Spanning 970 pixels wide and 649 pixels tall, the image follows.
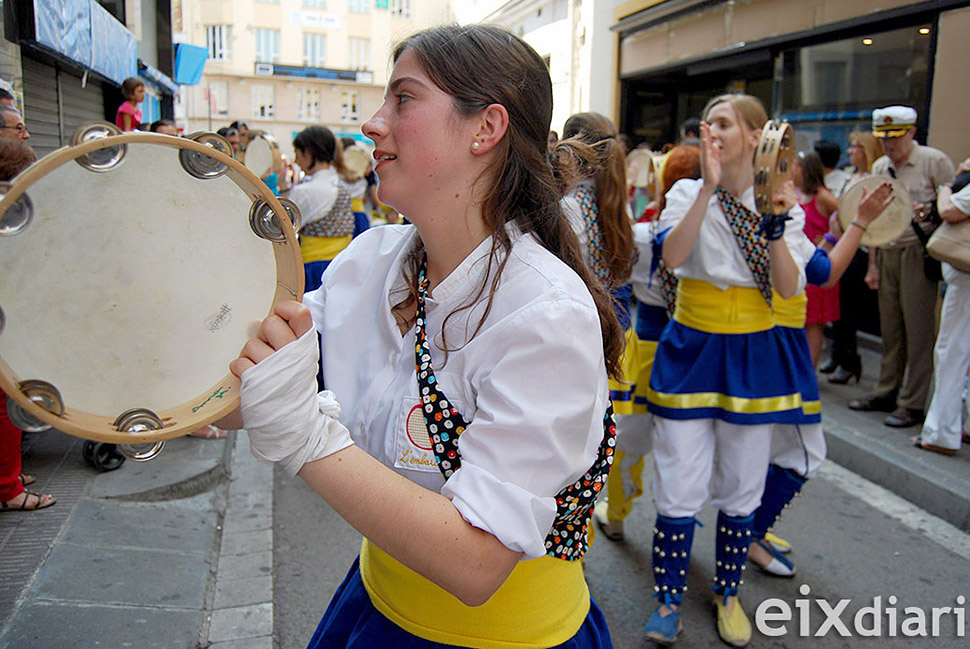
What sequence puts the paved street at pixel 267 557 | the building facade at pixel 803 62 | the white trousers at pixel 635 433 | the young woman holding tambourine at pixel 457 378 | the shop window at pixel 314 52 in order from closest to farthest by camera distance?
the young woman holding tambourine at pixel 457 378 → the paved street at pixel 267 557 → the white trousers at pixel 635 433 → the building facade at pixel 803 62 → the shop window at pixel 314 52

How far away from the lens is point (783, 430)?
3.26m

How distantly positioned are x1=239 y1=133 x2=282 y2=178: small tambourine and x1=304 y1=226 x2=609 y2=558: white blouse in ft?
17.6

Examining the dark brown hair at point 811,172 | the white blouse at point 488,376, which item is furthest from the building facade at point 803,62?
the white blouse at point 488,376

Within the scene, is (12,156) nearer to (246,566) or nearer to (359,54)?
(246,566)

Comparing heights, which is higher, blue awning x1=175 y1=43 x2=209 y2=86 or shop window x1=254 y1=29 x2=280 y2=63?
shop window x1=254 y1=29 x2=280 y2=63

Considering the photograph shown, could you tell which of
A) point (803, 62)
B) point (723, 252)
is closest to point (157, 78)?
point (803, 62)

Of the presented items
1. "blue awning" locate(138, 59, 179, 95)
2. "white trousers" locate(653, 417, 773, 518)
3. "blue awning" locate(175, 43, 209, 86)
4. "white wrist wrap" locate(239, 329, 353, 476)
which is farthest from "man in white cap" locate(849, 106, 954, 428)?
"blue awning" locate(175, 43, 209, 86)

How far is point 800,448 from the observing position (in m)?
3.21

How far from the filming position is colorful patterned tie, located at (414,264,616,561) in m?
1.32

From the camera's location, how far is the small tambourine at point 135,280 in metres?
1.05

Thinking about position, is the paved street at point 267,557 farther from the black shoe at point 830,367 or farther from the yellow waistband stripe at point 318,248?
the black shoe at point 830,367

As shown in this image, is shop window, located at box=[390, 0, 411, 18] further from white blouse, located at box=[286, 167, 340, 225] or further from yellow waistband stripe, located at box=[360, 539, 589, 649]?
white blouse, located at box=[286, 167, 340, 225]

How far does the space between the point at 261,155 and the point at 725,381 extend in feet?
16.0

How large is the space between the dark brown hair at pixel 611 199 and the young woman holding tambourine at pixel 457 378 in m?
1.78
